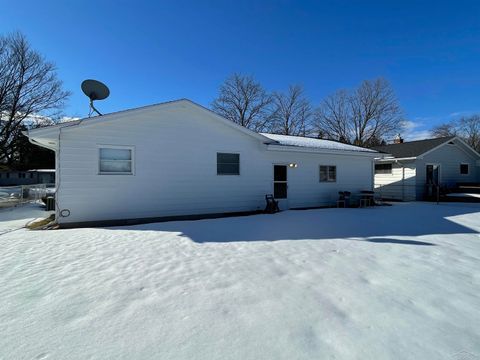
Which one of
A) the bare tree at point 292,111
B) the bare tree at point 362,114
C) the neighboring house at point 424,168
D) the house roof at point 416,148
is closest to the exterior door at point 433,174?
the neighboring house at point 424,168

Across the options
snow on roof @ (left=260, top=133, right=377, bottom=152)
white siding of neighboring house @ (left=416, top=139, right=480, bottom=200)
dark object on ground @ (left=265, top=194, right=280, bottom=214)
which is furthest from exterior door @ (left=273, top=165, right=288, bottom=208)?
white siding of neighboring house @ (left=416, top=139, right=480, bottom=200)

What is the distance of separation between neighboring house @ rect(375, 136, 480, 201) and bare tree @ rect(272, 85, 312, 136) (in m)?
16.5

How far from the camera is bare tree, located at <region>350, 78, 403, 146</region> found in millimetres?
32812

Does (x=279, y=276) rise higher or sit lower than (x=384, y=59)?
lower

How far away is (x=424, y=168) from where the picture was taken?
1636 centimetres

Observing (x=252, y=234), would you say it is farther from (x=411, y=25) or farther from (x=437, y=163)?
(x=437, y=163)

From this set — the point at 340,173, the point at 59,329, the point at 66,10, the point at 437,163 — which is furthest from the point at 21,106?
the point at 437,163

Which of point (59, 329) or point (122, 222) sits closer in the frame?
point (59, 329)

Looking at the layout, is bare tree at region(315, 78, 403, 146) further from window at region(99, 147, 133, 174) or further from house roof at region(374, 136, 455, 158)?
window at region(99, 147, 133, 174)

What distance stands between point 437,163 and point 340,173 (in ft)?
30.4

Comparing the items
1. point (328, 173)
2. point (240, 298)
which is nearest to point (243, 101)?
point (328, 173)

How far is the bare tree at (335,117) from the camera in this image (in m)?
34.2

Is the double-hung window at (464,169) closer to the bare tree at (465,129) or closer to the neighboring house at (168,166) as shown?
the neighboring house at (168,166)

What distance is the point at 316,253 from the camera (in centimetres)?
483
